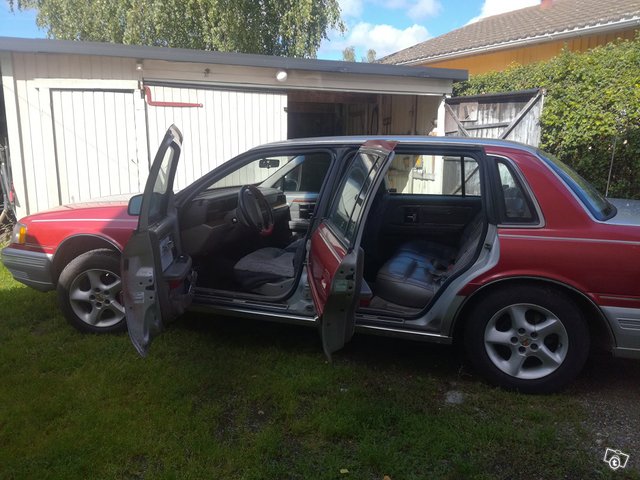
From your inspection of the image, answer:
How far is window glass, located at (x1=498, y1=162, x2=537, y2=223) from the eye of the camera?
10.6 ft

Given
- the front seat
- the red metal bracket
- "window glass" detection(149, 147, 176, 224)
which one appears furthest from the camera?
the red metal bracket

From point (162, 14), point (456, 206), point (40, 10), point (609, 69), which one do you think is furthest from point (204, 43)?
point (456, 206)

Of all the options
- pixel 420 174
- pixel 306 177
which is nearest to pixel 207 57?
pixel 306 177

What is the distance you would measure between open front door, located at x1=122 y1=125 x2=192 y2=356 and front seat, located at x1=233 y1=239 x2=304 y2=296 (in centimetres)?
54

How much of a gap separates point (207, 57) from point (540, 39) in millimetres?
8572

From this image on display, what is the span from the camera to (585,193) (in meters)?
3.37

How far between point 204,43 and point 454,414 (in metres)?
13.0

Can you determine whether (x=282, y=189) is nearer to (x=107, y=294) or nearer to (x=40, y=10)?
(x=107, y=294)

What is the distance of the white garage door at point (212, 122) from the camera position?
7.80 m

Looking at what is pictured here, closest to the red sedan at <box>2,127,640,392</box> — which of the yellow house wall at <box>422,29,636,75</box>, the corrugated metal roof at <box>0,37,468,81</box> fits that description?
the corrugated metal roof at <box>0,37,468,81</box>

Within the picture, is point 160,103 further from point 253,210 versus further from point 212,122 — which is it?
point 253,210

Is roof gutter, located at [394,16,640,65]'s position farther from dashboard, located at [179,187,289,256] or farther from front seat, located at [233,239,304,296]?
front seat, located at [233,239,304,296]

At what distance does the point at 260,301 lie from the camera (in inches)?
148

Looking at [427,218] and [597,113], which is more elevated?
[597,113]
